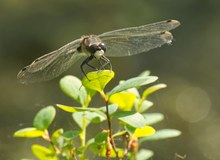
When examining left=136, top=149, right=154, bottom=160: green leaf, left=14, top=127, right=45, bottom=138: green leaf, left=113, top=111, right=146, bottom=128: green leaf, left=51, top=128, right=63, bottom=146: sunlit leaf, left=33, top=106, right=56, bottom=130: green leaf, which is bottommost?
left=136, top=149, right=154, bottom=160: green leaf

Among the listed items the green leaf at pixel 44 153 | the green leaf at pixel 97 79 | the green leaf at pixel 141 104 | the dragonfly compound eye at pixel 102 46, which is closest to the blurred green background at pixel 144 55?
the dragonfly compound eye at pixel 102 46

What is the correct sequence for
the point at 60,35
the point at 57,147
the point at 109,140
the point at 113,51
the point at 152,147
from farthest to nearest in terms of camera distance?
the point at 60,35
the point at 152,147
the point at 113,51
the point at 57,147
the point at 109,140

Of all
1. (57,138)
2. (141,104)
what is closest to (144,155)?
(141,104)

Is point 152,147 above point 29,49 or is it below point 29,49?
below

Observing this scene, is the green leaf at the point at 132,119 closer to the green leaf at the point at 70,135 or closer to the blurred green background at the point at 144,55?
the green leaf at the point at 70,135

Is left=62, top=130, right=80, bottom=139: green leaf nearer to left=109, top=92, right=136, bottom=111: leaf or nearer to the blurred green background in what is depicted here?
left=109, top=92, right=136, bottom=111: leaf

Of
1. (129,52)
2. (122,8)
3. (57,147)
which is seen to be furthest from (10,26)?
(57,147)

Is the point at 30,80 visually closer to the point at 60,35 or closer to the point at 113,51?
the point at 113,51

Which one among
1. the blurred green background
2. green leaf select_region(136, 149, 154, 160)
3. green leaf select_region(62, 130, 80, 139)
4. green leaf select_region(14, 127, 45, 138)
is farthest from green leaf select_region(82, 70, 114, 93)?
the blurred green background
